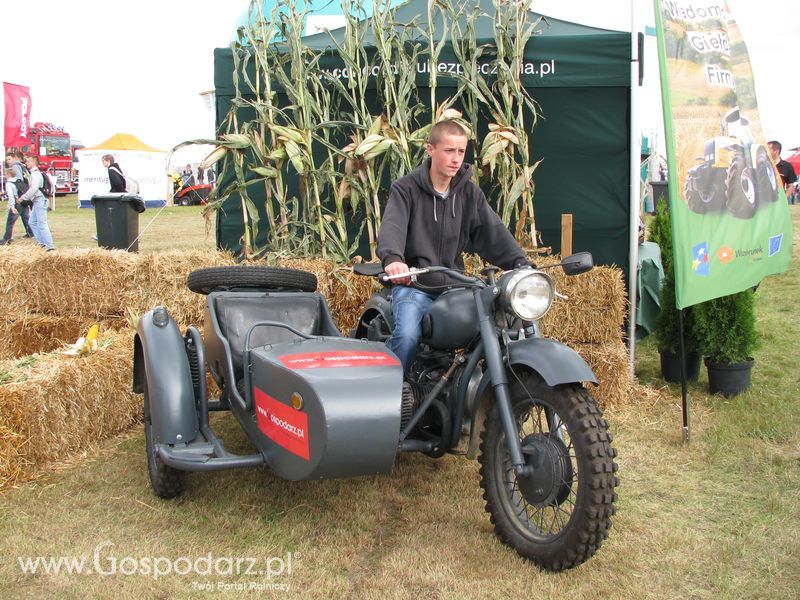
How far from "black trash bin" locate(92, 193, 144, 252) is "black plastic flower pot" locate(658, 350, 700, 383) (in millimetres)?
4621

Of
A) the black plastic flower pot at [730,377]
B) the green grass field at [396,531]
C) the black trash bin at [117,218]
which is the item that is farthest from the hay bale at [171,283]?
the black plastic flower pot at [730,377]

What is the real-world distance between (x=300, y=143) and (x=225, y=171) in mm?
636

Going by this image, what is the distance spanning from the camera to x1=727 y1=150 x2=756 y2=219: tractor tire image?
171 inches

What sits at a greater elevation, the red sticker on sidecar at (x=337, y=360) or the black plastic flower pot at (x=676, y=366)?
the red sticker on sidecar at (x=337, y=360)

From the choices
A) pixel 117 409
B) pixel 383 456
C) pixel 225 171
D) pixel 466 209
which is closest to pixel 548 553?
pixel 383 456

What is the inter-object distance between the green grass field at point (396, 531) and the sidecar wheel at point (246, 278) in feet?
2.96

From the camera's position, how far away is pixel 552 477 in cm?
263

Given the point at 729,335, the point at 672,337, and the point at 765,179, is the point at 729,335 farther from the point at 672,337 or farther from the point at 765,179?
the point at 765,179

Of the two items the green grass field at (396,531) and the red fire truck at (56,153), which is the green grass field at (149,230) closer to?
the green grass field at (396,531)

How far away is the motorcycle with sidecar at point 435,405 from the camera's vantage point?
261 cm

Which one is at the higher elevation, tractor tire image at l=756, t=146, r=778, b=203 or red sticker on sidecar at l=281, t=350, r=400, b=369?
tractor tire image at l=756, t=146, r=778, b=203

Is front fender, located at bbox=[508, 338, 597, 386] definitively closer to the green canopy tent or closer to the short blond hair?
the short blond hair

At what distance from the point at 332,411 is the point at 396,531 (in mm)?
773

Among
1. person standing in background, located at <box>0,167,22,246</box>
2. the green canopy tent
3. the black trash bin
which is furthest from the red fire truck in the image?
the green canopy tent
